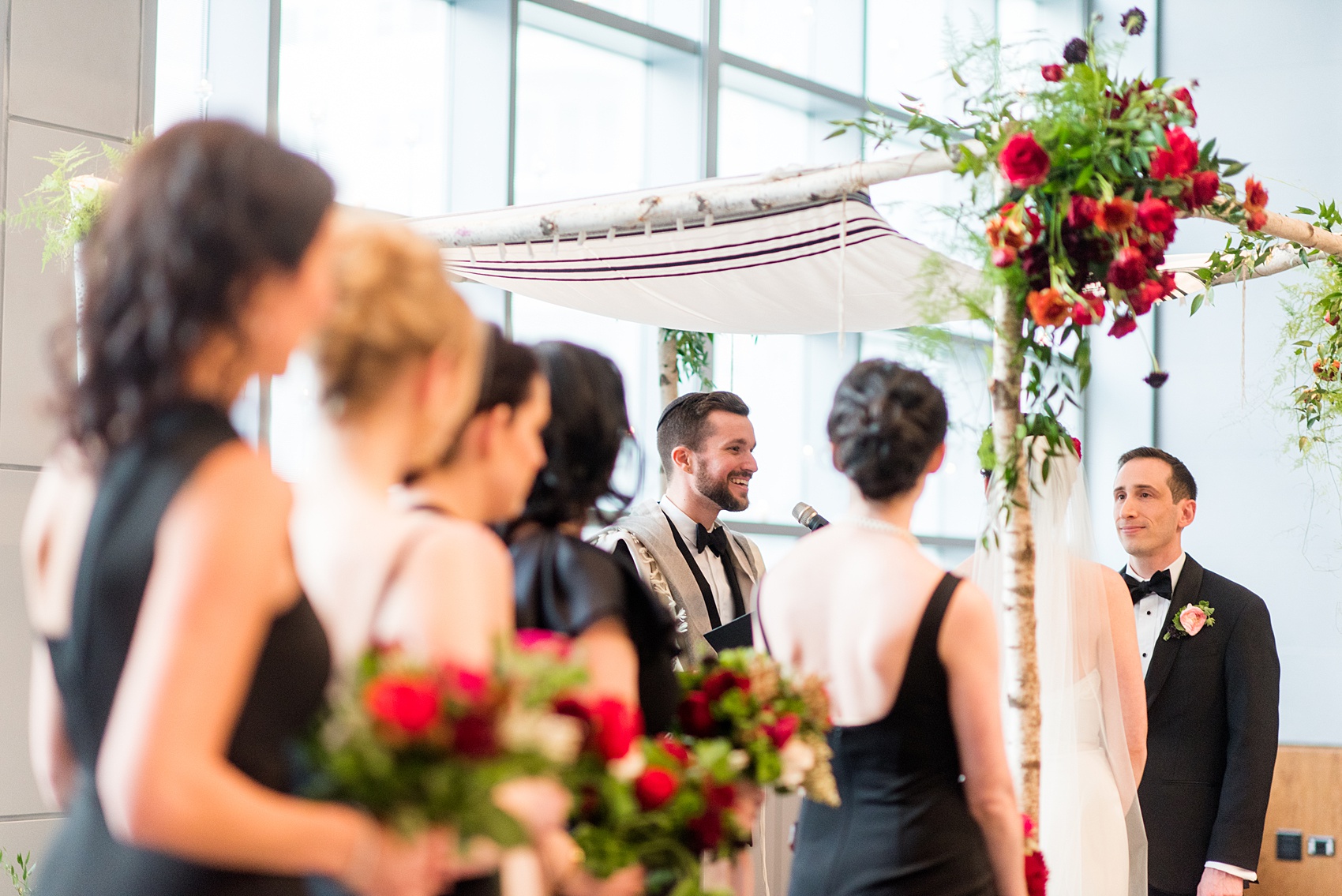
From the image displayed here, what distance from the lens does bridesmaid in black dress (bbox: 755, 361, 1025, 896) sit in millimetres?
2086

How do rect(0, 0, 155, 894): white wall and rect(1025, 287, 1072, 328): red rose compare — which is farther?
rect(0, 0, 155, 894): white wall

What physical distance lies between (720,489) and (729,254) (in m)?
0.88

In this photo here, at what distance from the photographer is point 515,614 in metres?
1.88

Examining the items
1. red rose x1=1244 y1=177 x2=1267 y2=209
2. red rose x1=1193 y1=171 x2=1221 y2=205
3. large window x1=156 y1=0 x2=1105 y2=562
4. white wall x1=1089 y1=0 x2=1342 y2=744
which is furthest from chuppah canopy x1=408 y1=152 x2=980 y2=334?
white wall x1=1089 y1=0 x2=1342 y2=744

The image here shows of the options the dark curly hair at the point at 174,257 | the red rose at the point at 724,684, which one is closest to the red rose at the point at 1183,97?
the red rose at the point at 724,684

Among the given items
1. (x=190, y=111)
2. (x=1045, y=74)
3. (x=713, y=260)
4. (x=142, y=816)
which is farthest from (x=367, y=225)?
(x=190, y=111)

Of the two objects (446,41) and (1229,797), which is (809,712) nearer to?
(1229,797)

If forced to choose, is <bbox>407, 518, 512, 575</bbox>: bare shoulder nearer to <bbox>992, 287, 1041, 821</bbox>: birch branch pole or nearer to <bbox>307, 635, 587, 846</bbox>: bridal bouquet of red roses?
<bbox>307, 635, 587, 846</bbox>: bridal bouquet of red roses

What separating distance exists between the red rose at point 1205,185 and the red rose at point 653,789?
184 cm

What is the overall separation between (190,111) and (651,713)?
13.7 ft

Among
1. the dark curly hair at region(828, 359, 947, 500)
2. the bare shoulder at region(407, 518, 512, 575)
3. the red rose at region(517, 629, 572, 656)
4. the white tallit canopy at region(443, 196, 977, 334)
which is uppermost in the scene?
the white tallit canopy at region(443, 196, 977, 334)

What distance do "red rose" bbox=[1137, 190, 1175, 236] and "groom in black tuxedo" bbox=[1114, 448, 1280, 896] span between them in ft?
5.10

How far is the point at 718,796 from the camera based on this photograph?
178cm

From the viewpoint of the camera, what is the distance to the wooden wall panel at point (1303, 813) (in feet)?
17.0
